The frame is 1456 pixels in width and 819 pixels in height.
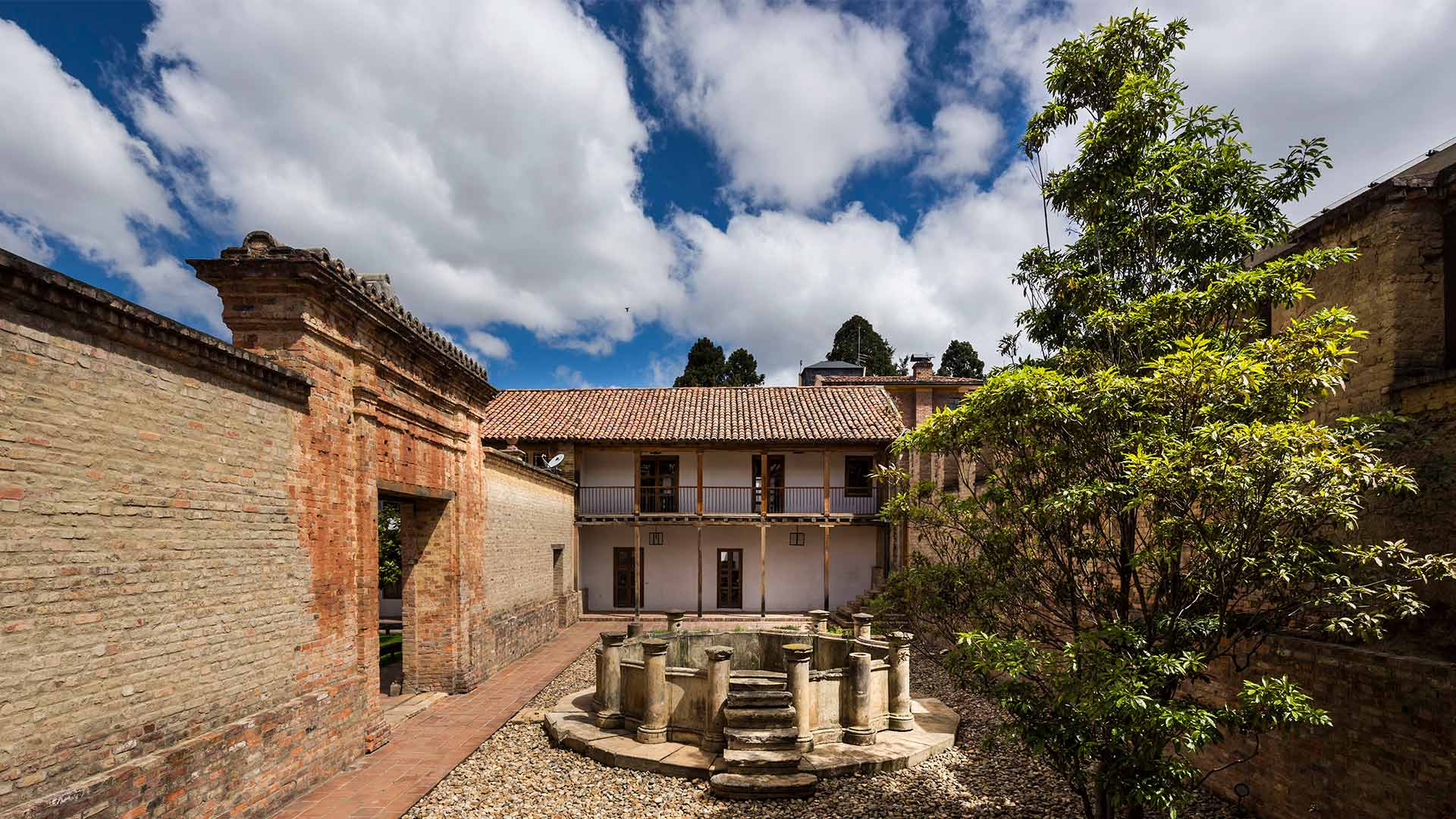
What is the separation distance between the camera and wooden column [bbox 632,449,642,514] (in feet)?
63.6

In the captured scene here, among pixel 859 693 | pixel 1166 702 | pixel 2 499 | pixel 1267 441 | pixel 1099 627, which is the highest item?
pixel 1267 441

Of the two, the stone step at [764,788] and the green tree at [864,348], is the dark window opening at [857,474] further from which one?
the green tree at [864,348]

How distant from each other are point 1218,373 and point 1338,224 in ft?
14.1

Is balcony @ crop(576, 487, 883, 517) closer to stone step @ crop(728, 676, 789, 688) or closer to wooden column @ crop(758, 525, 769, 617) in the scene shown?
wooden column @ crop(758, 525, 769, 617)

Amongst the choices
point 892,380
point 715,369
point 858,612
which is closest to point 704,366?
point 715,369

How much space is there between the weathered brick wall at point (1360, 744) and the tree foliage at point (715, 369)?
3830cm

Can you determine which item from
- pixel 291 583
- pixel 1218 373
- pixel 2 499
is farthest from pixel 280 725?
pixel 1218 373

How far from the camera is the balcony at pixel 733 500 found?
19969 mm

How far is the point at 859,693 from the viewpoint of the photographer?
26.5ft

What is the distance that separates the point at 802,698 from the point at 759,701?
525mm

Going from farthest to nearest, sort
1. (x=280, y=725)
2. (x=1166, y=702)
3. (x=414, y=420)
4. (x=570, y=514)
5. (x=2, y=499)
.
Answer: (x=570, y=514) → (x=414, y=420) → (x=280, y=725) → (x=1166, y=702) → (x=2, y=499)

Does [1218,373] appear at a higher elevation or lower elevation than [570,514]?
higher

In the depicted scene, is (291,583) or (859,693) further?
(859,693)

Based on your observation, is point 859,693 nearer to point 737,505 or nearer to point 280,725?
point 280,725
